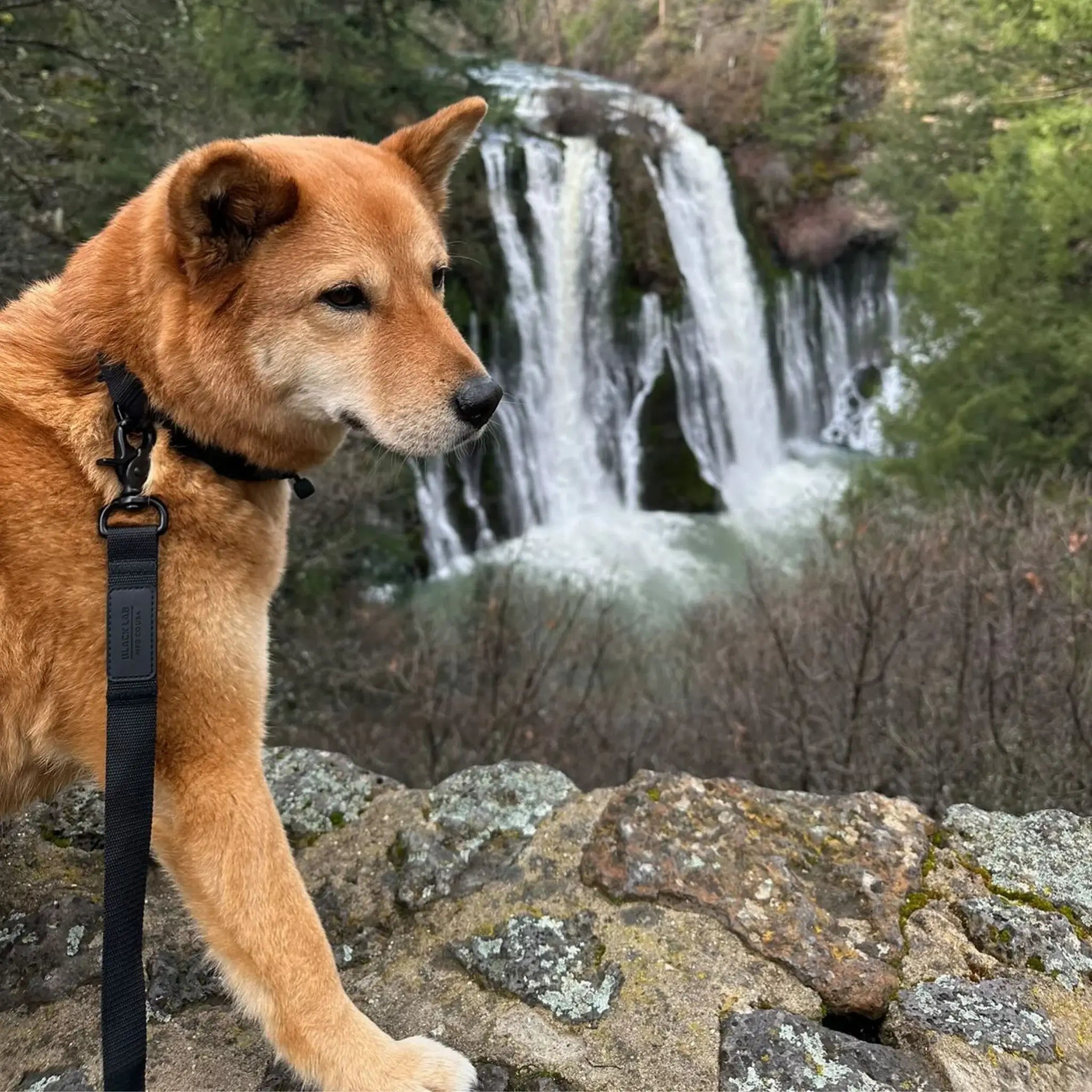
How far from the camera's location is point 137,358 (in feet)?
6.63

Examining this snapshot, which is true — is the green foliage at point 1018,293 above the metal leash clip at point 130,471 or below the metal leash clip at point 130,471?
above

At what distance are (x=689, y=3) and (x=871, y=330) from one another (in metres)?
19.2

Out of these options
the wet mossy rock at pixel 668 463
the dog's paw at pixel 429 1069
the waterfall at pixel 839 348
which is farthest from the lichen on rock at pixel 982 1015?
the waterfall at pixel 839 348

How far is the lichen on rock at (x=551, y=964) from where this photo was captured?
72.1 inches

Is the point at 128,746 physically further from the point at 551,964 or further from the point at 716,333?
the point at 716,333

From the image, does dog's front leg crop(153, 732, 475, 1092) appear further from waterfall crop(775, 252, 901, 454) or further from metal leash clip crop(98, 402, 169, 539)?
waterfall crop(775, 252, 901, 454)

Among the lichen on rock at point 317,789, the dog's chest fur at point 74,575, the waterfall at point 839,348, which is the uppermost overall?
the waterfall at point 839,348

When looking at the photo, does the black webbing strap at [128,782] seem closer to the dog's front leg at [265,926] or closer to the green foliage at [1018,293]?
the dog's front leg at [265,926]

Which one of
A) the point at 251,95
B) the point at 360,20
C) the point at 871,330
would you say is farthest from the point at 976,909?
the point at 871,330

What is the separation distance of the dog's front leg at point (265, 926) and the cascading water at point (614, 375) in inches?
504

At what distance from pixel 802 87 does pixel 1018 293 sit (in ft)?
54.3

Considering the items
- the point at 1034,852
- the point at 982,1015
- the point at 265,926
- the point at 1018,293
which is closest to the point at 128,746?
the point at 265,926

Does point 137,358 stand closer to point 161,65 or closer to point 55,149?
point 161,65

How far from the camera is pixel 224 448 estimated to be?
211 cm
